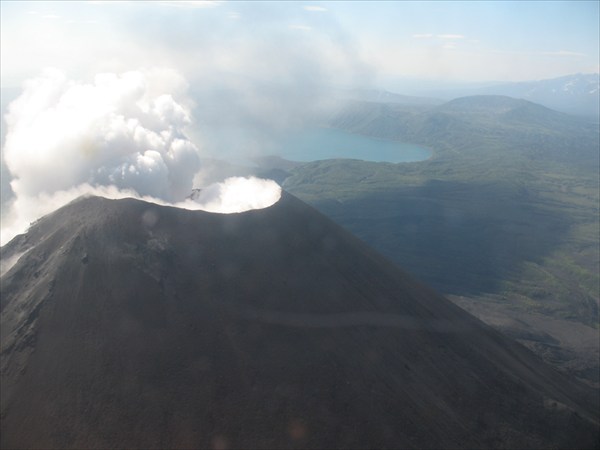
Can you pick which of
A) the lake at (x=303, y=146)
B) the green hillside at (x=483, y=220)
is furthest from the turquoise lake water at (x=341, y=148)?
the green hillside at (x=483, y=220)

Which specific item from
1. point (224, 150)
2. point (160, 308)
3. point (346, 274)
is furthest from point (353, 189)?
point (160, 308)

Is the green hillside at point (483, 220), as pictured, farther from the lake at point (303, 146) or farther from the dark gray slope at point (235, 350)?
the dark gray slope at point (235, 350)

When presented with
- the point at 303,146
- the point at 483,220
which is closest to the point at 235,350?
the point at 483,220

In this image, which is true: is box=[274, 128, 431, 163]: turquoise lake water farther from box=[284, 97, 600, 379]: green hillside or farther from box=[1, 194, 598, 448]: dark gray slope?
box=[1, 194, 598, 448]: dark gray slope

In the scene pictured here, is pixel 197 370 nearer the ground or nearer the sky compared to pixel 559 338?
nearer the sky

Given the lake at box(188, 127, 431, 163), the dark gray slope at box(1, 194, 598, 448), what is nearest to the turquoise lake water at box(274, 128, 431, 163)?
the lake at box(188, 127, 431, 163)

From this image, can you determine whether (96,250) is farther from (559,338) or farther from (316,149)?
(316,149)

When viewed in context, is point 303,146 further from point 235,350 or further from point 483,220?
point 235,350
